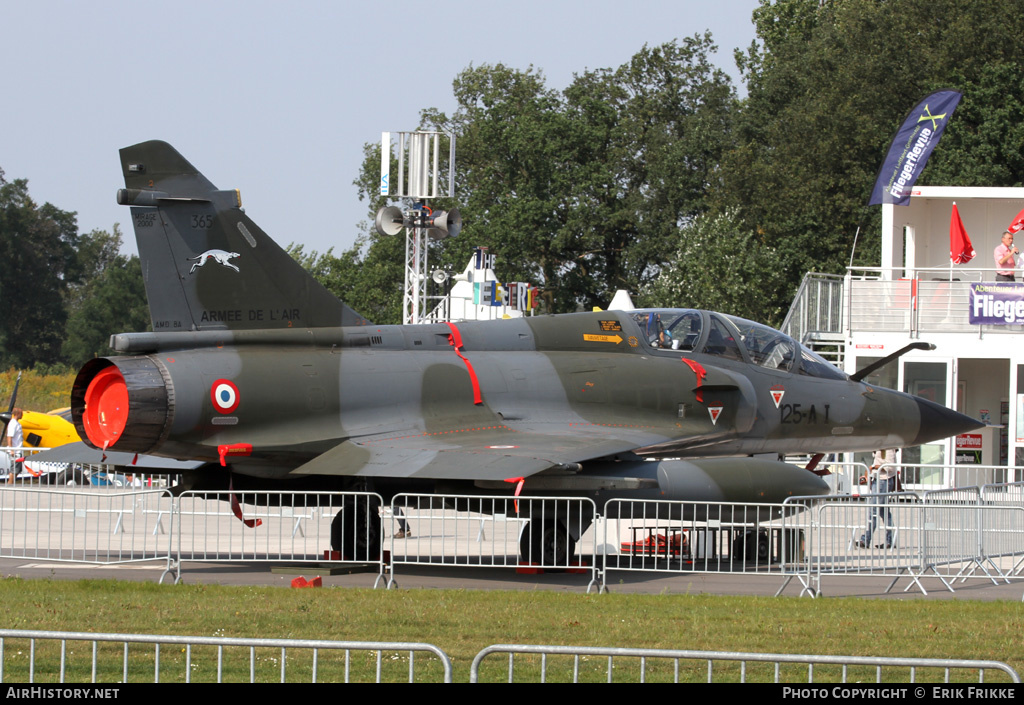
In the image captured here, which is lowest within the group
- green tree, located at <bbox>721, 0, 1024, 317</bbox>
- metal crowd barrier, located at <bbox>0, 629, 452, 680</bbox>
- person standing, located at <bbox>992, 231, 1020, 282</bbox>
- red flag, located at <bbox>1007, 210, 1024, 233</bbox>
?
metal crowd barrier, located at <bbox>0, 629, 452, 680</bbox>

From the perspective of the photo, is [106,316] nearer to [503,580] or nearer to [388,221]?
[388,221]

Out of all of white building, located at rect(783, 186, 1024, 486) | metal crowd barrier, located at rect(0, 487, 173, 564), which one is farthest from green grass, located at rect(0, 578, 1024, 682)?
white building, located at rect(783, 186, 1024, 486)

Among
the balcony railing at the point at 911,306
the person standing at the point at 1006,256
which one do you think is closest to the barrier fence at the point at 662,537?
the balcony railing at the point at 911,306

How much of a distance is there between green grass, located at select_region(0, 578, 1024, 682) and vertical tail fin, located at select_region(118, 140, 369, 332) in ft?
10.0

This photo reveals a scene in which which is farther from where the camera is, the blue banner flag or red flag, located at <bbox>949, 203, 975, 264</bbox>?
the blue banner flag

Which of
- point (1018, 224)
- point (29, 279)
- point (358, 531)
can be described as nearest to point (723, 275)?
point (1018, 224)

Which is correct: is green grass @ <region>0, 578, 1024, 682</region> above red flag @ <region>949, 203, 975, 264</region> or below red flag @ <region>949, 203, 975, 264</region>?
below

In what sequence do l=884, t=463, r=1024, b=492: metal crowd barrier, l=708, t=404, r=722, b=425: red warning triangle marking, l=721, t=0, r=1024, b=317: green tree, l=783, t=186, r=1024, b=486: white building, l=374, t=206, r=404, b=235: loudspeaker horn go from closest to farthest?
l=708, t=404, r=722, b=425: red warning triangle marking
l=884, t=463, r=1024, b=492: metal crowd barrier
l=783, t=186, r=1024, b=486: white building
l=374, t=206, r=404, b=235: loudspeaker horn
l=721, t=0, r=1024, b=317: green tree

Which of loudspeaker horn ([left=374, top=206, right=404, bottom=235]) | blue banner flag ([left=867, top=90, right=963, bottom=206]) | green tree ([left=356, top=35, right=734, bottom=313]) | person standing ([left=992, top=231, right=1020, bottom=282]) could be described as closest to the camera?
person standing ([left=992, top=231, right=1020, bottom=282])

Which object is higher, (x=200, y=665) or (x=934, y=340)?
(x=934, y=340)

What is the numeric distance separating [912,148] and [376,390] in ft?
63.4

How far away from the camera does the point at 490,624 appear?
8789mm

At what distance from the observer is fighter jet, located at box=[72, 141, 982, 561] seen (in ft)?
38.8

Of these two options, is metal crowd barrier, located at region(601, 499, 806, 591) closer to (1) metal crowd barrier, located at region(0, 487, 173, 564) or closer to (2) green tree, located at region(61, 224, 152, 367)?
(1) metal crowd barrier, located at region(0, 487, 173, 564)
